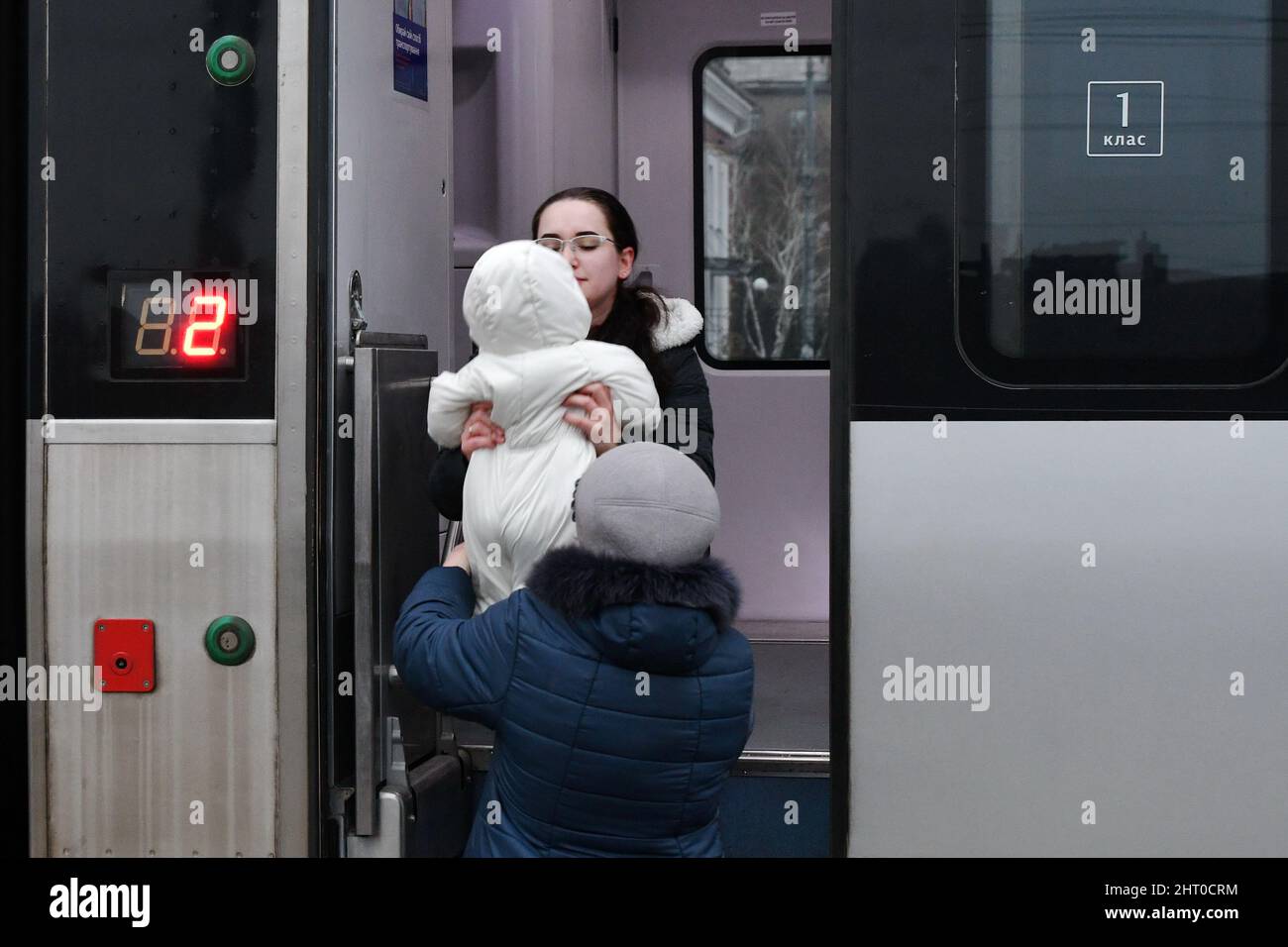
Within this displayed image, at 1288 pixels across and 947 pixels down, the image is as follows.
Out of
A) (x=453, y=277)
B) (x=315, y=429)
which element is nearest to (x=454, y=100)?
(x=453, y=277)

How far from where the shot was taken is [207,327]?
108 inches

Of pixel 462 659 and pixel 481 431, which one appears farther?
pixel 481 431

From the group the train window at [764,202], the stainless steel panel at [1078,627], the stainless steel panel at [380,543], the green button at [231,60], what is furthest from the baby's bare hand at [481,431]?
the train window at [764,202]

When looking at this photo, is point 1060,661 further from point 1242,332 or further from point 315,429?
point 315,429

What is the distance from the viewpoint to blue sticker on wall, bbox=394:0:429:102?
3066 mm

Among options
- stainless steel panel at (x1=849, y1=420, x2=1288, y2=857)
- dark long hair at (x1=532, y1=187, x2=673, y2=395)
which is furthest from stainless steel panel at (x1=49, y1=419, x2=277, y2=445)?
stainless steel panel at (x1=849, y1=420, x2=1288, y2=857)

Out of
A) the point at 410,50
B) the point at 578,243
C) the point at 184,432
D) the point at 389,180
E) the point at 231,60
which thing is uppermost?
the point at 410,50

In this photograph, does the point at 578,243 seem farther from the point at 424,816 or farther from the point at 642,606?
the point at 424,816

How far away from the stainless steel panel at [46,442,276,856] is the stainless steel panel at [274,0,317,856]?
2cm

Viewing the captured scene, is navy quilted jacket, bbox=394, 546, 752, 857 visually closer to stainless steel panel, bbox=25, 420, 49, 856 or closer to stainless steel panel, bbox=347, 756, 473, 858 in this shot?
stainless steel panel, bbox=347, 756, 473, 858

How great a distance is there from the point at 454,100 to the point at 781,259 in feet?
3.44

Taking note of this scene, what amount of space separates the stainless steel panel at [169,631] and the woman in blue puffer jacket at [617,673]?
52 cm

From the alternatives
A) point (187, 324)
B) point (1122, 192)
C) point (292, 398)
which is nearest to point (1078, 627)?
point (1122, 192)

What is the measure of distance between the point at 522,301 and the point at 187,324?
675 mm
